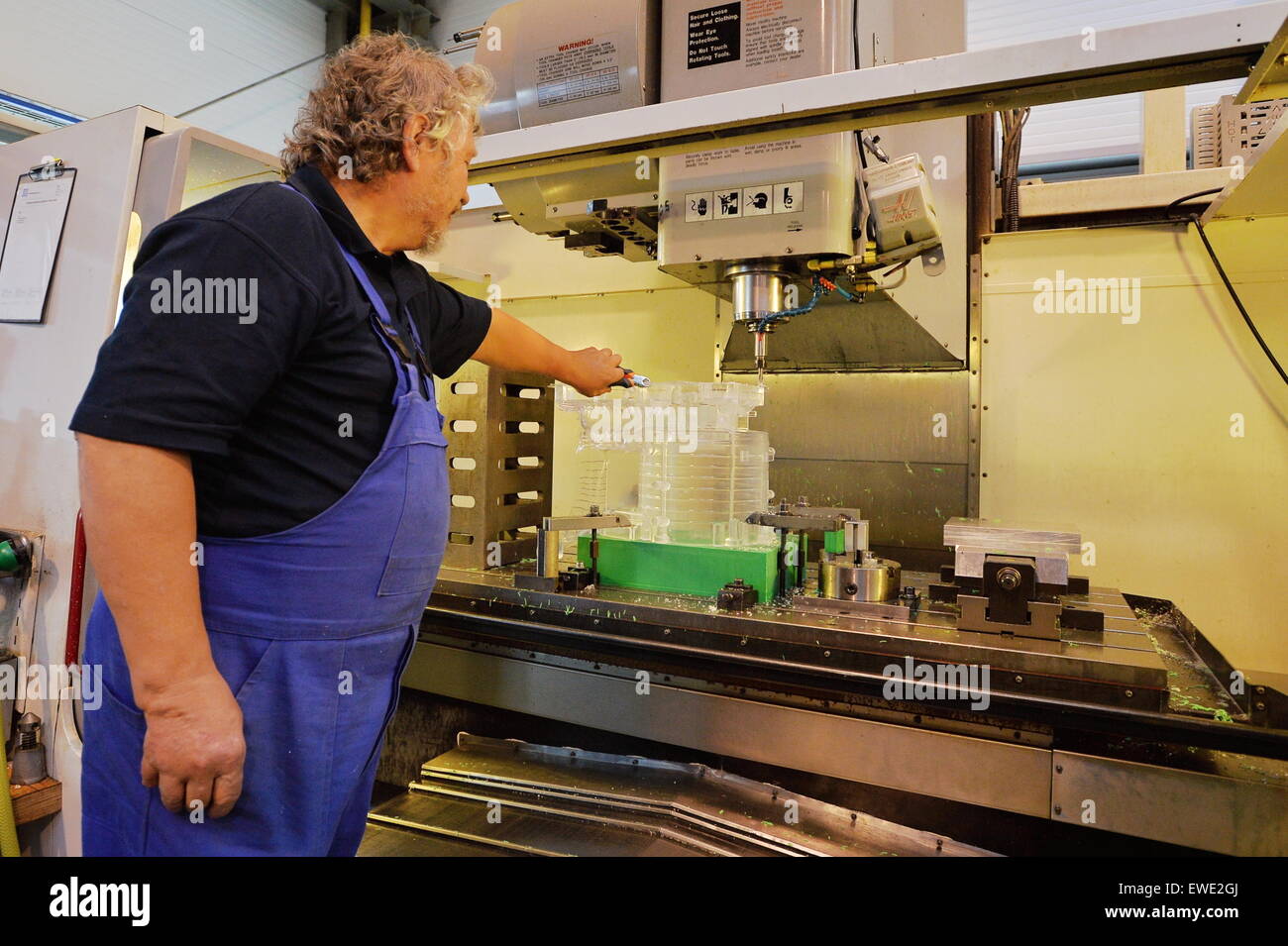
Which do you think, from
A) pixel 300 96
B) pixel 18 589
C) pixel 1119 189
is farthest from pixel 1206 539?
pixel 300 96

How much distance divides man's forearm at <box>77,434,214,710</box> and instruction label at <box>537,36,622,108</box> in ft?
4.09

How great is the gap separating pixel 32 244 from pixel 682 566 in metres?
1.47

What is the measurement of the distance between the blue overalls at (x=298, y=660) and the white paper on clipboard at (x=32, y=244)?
2.70 ft

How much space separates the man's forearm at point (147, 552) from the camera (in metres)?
0.79

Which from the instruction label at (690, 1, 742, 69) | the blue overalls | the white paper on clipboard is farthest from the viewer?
the instruction label at (690, 1, 742, 69)

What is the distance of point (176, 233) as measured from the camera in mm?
847

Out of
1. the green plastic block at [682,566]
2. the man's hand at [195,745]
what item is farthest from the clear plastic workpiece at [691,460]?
the man's hand at [195,745]

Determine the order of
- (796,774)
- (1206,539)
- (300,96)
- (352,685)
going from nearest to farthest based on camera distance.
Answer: (352,685) → (796,774) → (1206,539) → (300,96)

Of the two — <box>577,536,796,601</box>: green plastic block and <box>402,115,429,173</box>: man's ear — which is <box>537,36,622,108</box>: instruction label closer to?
<box>402,115,429,173</box>: man's ear

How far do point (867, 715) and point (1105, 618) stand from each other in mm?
554

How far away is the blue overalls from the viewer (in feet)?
2.96

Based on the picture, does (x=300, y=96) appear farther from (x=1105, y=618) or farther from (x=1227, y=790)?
(x=1227, y=790)

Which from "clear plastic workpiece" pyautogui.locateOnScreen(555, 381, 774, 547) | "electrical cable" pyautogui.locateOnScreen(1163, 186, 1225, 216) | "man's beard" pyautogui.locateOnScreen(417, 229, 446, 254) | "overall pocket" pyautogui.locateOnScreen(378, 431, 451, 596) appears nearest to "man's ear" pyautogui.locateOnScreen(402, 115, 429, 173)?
"man's beard" pyautogui.locateOnScreen(417, 229, 446, 254)

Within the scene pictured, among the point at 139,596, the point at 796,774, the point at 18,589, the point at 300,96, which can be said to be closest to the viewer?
the point at 139,596
